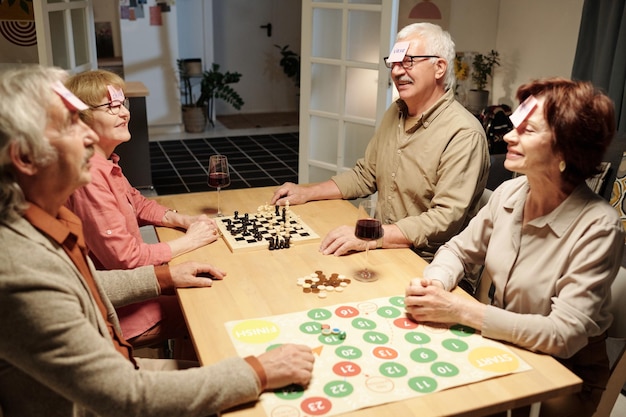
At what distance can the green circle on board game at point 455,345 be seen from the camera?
1449mm

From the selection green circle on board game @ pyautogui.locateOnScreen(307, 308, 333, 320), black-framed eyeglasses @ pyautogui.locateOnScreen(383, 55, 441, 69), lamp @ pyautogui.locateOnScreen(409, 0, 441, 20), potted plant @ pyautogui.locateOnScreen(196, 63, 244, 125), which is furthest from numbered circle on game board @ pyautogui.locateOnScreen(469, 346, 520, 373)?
potted plant @ pyautogui.locateOnScreen(196, 63, 244, 125)

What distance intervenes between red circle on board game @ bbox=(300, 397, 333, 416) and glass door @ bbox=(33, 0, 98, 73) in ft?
Answer: 10.9

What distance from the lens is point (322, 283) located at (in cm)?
175

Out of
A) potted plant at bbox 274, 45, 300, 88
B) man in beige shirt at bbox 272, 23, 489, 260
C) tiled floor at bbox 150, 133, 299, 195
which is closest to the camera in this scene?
man in beige shirt at bbox 272, 23, 489, 260

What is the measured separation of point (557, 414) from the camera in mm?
1653

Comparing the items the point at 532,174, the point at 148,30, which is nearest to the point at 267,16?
the point at 148,30

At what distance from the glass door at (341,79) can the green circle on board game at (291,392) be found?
2.82 metres

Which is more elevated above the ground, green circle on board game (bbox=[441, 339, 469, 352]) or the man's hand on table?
the man's hand on table

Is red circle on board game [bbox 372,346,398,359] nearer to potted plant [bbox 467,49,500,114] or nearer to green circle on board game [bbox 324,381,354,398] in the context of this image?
green circle on board game [bbox 324,381,354,398]

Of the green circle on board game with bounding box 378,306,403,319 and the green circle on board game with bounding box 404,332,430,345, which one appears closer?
the green circle on board game with bounding box 404,332,430,345

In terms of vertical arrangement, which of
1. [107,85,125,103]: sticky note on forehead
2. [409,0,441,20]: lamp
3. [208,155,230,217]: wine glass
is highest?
[409,0,441,20]: lamp

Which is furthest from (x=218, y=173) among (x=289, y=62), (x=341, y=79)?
(x=289, y=62)

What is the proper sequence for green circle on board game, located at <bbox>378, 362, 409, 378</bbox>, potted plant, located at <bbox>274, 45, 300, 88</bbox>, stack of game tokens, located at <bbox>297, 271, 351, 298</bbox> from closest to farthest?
green circle on board game, located at <bbox>378, 362, 409, 378</bbox> → stack of game tokens, located at <bbox>297, 271, 351, 298</bbox> → potted plant, located at <bbox>274, 45, 300, 88</bbox>

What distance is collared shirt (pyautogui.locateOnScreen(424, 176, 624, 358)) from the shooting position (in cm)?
148
